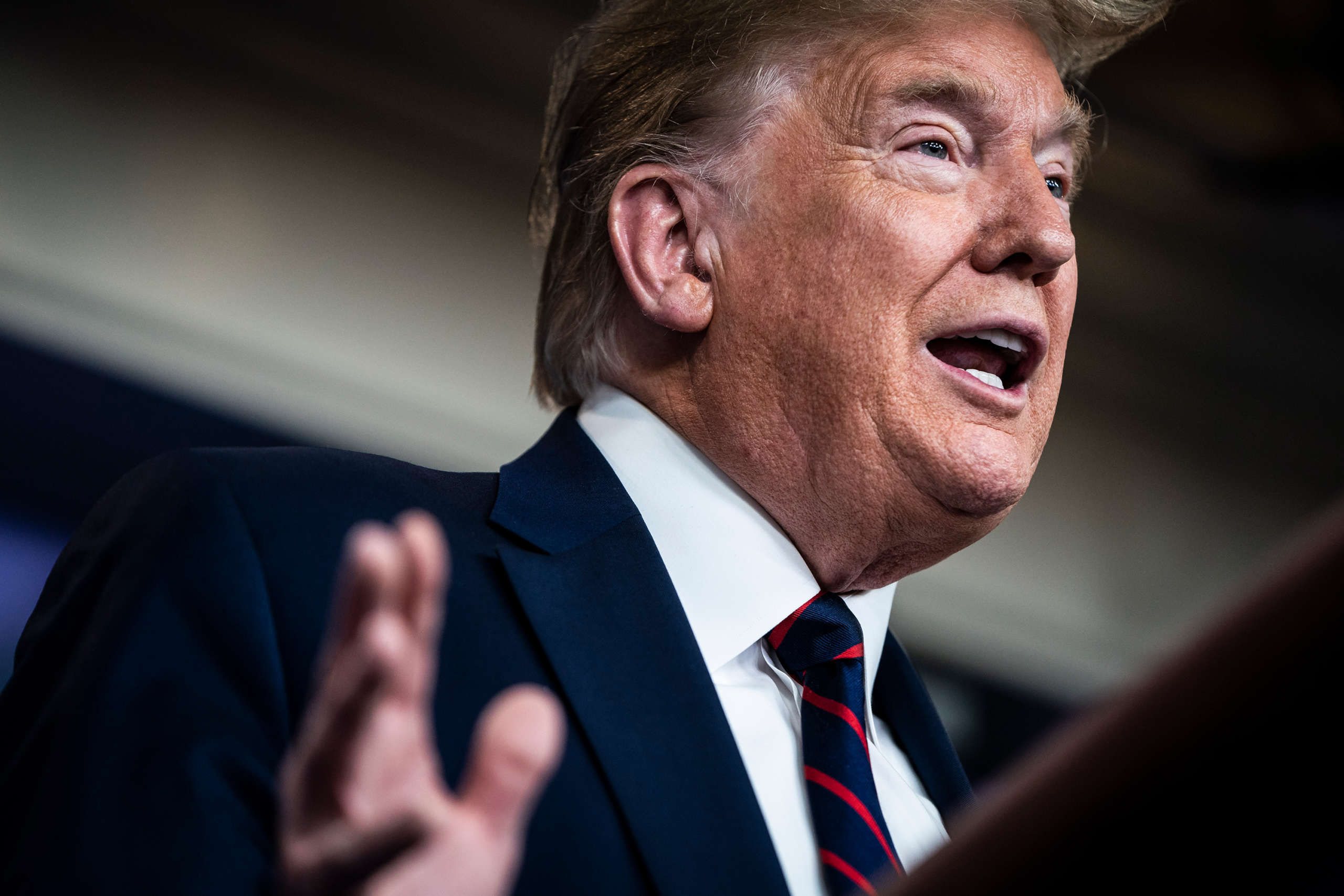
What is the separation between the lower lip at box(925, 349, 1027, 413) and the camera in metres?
1.23

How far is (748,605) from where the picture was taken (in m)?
1.17

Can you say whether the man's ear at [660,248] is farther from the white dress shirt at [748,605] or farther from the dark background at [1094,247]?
the dark background at [1094,247]

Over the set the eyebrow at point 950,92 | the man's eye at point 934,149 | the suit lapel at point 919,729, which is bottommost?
the suit lapel at point 919,729

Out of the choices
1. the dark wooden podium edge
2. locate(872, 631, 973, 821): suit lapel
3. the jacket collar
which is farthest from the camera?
locate(872, 631, 973, 821): suit lapel

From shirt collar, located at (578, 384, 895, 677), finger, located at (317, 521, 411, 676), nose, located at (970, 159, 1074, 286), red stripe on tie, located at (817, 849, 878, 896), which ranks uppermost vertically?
nose, located at (970, 159, 1074, 286)

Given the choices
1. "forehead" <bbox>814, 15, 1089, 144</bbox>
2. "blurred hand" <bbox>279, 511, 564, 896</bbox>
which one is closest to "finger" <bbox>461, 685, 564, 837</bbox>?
"blurred hand" <bbox>279, 511, 564, 896</bbox>

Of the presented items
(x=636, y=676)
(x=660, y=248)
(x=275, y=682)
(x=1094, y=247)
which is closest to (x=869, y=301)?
(x=660, y=248)

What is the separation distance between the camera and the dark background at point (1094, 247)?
304cm

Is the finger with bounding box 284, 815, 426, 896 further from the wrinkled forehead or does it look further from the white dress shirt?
the wrinkled forehead

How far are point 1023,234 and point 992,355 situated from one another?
0.45 ft

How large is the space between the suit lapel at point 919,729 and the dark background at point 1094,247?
87.2 inches

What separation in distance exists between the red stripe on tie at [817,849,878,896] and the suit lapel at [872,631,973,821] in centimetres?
37

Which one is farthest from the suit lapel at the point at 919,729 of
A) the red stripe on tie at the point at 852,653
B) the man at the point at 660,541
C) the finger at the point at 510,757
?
the finger at the point at 510,757

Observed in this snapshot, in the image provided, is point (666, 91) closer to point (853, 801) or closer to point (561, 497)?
point (561, 497)
